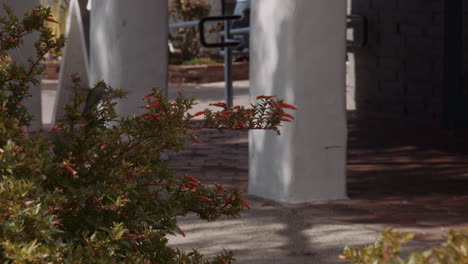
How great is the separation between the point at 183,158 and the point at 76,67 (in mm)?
2908

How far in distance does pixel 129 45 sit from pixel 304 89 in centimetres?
265

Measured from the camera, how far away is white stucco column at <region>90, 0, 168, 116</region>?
8625 millimetres

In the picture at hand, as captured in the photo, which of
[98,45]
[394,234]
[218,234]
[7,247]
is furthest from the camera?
[98,45]

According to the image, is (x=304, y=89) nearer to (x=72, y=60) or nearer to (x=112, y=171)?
(x=112, y=171)

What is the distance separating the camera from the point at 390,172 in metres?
8.31

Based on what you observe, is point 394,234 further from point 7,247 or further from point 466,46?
point 466,46

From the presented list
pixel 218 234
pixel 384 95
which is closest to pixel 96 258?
pixel 218 234

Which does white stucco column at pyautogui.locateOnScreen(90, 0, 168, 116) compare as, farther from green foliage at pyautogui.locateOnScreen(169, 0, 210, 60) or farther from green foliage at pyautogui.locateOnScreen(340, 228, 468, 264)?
green foliage at pyautogui.locateOnScreen(169, 0, 210, 60)

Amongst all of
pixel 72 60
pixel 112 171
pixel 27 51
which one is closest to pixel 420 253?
pixel 112 171

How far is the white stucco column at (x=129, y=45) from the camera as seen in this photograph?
862 cm

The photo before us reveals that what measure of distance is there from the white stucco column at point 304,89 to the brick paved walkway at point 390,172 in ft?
0.64

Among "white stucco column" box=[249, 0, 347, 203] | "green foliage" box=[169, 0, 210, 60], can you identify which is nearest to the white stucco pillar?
"white stucco column" box=[249, 0, 347, 203]

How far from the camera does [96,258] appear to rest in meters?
2.61

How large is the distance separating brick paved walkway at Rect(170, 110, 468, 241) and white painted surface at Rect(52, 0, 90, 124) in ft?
5.69
